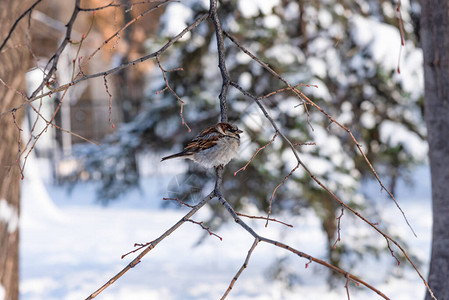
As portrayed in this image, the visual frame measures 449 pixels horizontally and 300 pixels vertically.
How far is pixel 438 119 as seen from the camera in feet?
8.62

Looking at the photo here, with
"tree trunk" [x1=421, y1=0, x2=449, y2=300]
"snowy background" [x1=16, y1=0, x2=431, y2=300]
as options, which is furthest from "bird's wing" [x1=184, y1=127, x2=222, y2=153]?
"snowy background" [x1=16, y1=0, x2=431, y2=300]

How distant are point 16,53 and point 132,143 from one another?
8.04 feet

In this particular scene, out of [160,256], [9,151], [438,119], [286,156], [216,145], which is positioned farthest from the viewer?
[160,256]

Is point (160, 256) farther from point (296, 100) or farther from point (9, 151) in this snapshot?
point (9, 151)

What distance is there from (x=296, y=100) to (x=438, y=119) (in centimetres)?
195

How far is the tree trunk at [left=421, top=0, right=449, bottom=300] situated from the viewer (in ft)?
8.45

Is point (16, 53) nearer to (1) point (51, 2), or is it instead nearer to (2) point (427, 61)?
(2) point (427, 61)

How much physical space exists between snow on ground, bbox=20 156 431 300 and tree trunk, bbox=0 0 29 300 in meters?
1.90

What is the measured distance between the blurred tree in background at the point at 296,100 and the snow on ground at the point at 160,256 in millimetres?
579

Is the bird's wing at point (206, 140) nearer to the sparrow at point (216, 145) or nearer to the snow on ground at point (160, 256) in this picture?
the sparrow at point (216, 145)

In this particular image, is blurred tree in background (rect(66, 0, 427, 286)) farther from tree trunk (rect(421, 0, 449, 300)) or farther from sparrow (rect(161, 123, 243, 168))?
sparrow (rect(161, 123, 243, 168))

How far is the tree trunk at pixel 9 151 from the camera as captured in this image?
2875 millimetres

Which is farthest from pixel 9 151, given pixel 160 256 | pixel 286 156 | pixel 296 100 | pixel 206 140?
pixel 160 256

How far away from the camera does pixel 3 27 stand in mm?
2885
